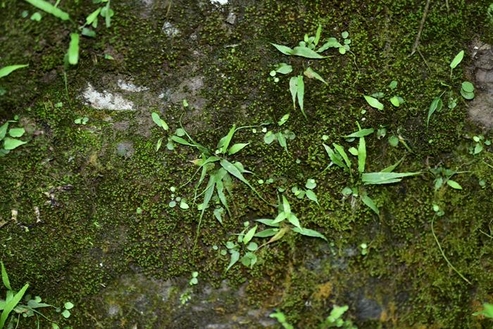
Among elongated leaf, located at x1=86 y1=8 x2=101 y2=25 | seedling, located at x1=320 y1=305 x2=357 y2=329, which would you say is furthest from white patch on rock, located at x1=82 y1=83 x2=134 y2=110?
seedling, located at x1=320 y1=305 x2=357 y2=329

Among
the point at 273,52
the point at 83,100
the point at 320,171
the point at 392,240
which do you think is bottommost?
the point at 392,240

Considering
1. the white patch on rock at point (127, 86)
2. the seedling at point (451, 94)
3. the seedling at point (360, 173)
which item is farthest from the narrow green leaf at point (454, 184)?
the white patch on rock at point (127, 86)

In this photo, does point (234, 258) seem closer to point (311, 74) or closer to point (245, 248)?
point (245, 248)

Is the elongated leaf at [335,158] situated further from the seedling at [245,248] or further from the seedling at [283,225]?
the seedling at [245,248]

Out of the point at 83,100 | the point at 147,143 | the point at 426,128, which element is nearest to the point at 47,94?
the point at 83,100

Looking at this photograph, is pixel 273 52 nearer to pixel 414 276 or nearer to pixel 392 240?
pixel 392 240

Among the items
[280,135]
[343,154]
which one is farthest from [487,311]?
[280,135]
